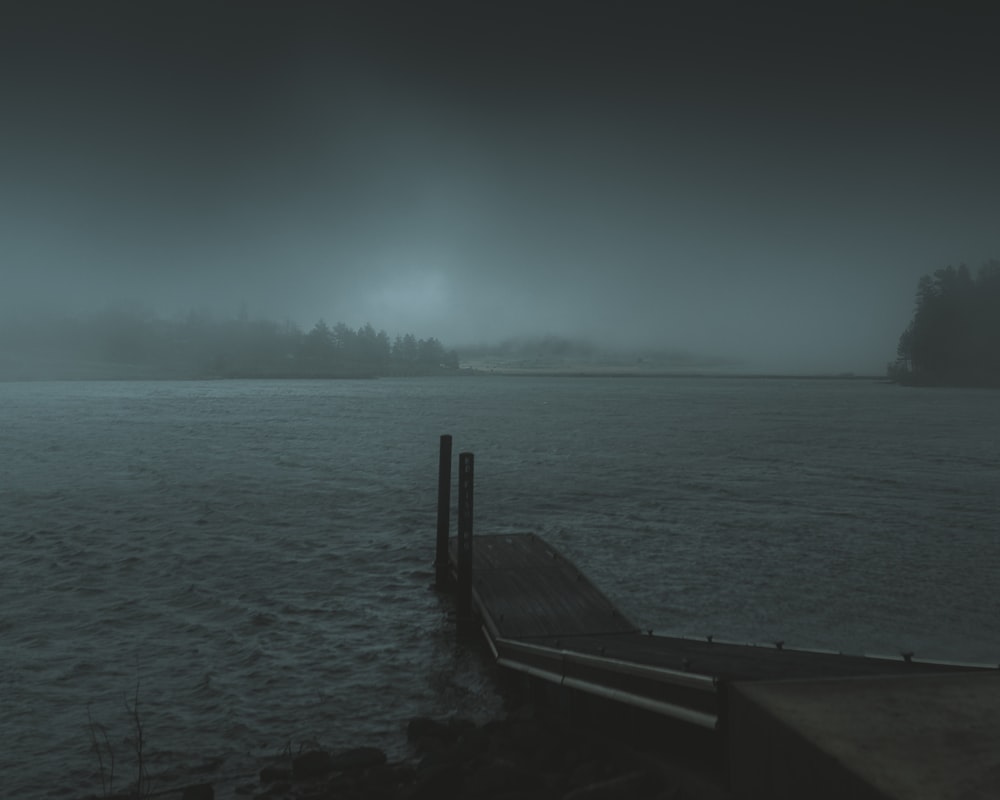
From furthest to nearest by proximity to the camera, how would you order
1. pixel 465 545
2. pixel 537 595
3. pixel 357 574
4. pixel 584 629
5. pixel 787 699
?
pixel 357 574 < pixel 465 545 < pixel 537 595 < pixel 584 629 < pixel 787 699

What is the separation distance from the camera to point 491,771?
7316 mm

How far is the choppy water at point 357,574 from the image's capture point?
1026 cm

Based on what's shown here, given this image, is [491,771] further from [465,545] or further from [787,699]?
[465,545]

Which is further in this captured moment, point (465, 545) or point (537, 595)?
point (465, 545)

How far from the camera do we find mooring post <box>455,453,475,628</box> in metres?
13.5

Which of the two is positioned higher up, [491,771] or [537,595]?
[491,771]

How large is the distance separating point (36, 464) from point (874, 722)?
43467 millimetres

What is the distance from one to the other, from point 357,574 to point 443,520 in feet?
8.45

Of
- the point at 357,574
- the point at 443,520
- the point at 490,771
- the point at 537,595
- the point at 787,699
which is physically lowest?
the point at 357,574

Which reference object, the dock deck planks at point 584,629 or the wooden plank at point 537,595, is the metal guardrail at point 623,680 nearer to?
the dock deck planks at point 584,629

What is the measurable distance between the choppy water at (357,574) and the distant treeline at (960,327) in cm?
14375

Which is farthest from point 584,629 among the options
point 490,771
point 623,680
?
point 490,771

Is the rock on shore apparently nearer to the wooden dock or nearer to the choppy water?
the wooden dock

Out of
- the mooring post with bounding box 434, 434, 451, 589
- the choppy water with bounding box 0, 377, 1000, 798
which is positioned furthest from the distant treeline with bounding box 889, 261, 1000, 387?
the mooring post with bounding box 434, 434, 451, 589
